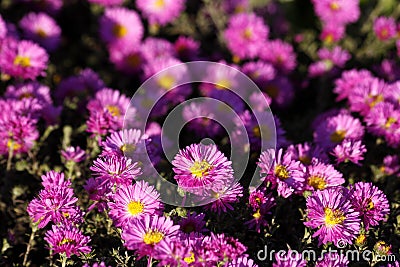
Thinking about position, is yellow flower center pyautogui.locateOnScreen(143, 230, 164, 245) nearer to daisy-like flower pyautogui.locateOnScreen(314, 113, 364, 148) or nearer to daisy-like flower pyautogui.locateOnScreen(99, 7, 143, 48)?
daisy-like flower pyautogui.locateOnScreen(314, 113, 364, 148)

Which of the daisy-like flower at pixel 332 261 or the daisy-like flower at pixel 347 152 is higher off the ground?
the daisy-like flower at pixel 347 152

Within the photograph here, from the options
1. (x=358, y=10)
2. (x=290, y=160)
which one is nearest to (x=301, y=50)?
(x=358, y=10)

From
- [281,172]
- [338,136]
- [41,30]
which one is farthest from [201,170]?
[41,30]

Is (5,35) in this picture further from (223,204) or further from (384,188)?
(384,188)

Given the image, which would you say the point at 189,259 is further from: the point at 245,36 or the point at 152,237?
the point at 245,36

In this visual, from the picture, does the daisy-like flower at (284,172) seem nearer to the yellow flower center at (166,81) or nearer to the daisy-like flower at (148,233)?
the daisy-like flower at (148,233)

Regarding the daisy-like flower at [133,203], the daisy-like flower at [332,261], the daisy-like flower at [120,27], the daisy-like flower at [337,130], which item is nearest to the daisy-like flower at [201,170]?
the daisy-like flower at [133,203]
